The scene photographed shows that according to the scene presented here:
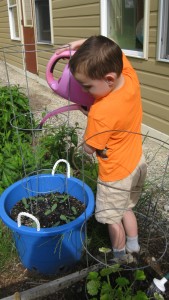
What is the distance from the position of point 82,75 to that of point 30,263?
1.11 meters

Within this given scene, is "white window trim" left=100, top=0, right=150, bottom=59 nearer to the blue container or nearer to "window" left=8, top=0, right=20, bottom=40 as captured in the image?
the blue container

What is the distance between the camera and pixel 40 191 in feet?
6.95

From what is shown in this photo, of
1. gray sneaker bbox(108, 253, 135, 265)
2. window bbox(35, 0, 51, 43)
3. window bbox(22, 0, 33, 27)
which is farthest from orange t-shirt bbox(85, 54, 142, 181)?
window bbox(22, 0, 33, 27)

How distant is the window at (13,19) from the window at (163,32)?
6130 mm

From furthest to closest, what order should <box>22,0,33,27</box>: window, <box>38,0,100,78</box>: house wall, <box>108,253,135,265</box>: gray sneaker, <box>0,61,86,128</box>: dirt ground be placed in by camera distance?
1. <box>22,0,33,27</box>: window
2. <box>0,61,86,128</box>: dirt ground
3. <box>38,0,100,78</box>: house wall
4. <box>108,253,135,265</box>: gray sneaker

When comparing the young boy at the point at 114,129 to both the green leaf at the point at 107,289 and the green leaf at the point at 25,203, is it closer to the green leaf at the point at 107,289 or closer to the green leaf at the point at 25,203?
the green leaf at the point at 107,289

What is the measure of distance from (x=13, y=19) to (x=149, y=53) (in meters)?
6.71

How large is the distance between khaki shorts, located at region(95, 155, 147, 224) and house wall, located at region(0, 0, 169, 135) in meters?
0.89

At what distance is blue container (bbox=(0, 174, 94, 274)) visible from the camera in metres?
1.64

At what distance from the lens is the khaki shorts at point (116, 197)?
1.64 metres

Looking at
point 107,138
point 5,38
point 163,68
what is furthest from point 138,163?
point 5,38

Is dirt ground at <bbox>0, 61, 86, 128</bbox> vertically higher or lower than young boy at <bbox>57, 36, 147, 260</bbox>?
lower

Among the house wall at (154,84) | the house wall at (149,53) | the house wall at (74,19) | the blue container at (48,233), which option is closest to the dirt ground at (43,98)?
the house wall at (149,53)

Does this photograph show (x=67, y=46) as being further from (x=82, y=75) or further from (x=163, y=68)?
(x=163, y=68)
